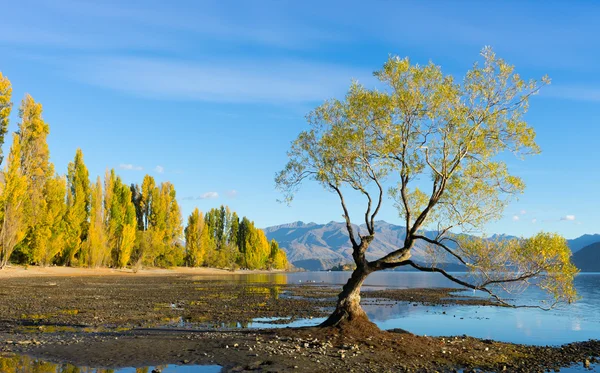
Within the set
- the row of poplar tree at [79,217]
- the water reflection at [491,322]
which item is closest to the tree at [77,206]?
the row of poplar tree at [79,217]

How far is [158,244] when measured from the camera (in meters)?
110

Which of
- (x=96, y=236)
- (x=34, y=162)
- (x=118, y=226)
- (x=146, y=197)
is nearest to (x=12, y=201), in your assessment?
(x=34, y=162)

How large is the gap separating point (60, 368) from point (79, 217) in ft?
257

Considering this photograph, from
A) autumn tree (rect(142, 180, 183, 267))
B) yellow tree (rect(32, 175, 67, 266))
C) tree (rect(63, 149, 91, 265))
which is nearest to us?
yellow tree (rect(32, 175, 67, 266))

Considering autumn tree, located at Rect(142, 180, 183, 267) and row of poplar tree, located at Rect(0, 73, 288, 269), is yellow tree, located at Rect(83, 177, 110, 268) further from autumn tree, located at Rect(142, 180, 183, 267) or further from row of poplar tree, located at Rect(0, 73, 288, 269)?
autumn tree, located at Rect(142, 180, 183, 267)

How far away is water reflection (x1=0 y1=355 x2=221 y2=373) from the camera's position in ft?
48.4

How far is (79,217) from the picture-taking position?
85.6m

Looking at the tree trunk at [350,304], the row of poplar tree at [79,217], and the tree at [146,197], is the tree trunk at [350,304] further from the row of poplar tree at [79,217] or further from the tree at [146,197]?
the tree at [146,197]

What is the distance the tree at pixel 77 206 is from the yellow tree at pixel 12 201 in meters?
16.2

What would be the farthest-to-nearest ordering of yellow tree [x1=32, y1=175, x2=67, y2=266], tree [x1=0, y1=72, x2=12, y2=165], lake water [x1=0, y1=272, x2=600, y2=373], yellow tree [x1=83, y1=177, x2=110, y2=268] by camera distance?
yellow tree [x1=83, y1=177, x2=110, y2=268]
yellow tree [x1=32, y1=175, x2=67, y2=266]
tree [x1=0, y1=72, x2=12, y2=165]
lake water [x1=0, y1=272, x2=600, y2=373]

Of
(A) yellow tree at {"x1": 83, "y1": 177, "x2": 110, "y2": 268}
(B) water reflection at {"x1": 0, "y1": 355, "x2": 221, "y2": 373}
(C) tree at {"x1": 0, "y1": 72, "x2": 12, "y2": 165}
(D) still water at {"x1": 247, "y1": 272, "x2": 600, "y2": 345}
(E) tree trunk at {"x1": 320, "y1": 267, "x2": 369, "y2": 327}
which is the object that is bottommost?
(D) still water at {"x1": 247, "y1": 272, "x2": 600, "y2": 345}

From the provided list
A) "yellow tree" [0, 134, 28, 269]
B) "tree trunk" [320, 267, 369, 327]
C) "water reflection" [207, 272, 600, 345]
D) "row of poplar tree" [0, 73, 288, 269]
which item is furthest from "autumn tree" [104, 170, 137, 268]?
"tree trunk" [320, 267, 369, 327]

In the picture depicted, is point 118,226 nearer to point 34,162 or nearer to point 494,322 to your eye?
point 34,162

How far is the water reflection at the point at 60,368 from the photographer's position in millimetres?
14742
